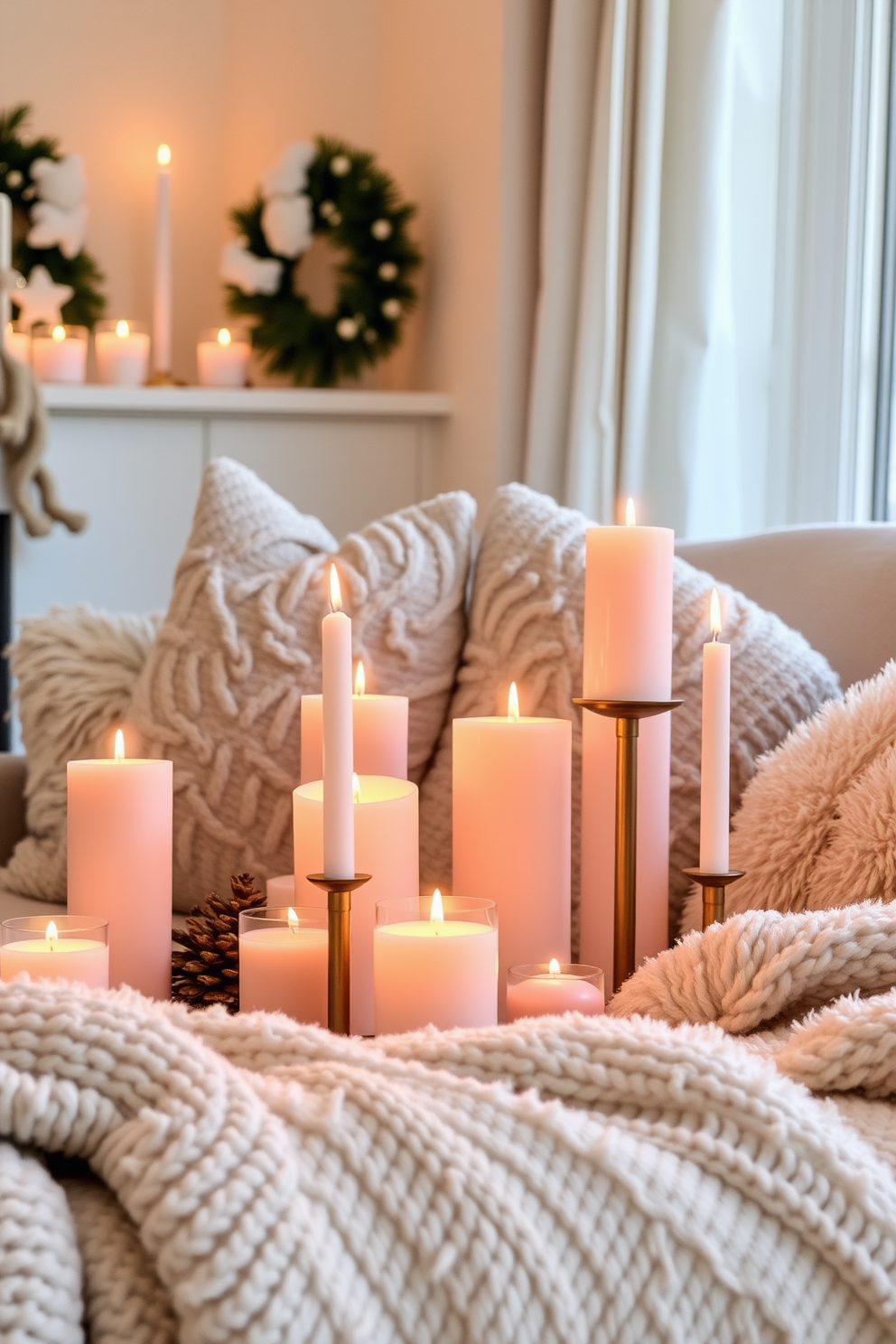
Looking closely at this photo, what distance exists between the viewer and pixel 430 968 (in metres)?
0.69

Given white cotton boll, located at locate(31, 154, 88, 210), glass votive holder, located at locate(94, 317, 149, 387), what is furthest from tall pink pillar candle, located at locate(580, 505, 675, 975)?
white cotton boll, located at locate(31, 154, 88, 210)

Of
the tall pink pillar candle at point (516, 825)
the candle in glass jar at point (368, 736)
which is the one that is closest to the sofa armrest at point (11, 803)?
the candle in glass jar at point (368, 736)

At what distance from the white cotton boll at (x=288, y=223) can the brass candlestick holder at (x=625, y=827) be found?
215cm

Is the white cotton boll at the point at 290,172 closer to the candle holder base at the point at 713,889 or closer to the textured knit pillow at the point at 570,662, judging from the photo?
the textured knit pillow at the point at 570,662

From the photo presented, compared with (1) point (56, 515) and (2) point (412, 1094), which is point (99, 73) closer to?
(1) point (56, 515)

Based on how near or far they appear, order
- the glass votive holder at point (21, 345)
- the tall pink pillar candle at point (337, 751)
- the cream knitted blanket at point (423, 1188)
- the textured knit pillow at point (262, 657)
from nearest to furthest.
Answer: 1. the cream knitted blanket at point (423, 1188)
2. the tall pink pillar candle at point (337, 751)
3. the textured knit pillow at point (262, 657)
4. the glass votive holder at point (21, 345)

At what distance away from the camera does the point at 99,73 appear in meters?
2.88

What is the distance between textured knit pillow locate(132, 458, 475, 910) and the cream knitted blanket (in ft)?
2.34

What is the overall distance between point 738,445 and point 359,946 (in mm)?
1643

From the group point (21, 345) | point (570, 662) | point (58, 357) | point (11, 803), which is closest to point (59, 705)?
point (11, 803)

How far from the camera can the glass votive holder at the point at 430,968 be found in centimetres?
→ 69

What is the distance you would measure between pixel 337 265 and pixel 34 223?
1.91ft

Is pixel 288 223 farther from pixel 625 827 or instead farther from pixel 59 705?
pixel 625 827

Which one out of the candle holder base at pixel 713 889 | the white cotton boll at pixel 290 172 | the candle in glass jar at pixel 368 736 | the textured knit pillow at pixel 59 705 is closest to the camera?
the candle holder base at pixel 713 889
